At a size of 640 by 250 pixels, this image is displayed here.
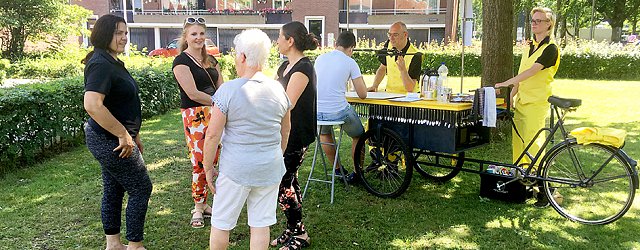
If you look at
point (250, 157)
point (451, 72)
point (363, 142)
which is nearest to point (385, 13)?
point (451, 72)

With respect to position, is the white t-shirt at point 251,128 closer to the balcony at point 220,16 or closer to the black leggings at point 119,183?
the black leggings at point 119,183

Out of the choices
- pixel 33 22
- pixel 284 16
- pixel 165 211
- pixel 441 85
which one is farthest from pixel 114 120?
pixel 284 16

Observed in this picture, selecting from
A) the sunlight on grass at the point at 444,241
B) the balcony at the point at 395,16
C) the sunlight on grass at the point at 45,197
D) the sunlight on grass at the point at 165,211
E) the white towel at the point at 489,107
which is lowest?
the sunlight on grass at the point at 444,241

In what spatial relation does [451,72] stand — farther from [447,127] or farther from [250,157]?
[250,157]

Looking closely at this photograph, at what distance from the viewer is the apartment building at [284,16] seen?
103 ft

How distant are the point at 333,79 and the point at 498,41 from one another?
3.10m

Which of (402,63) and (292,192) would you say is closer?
(292,192)

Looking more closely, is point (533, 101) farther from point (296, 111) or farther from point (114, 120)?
point (114, 120)

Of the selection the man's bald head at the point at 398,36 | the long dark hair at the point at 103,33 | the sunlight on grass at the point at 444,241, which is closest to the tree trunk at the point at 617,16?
the man's bald head at the point at 398,36

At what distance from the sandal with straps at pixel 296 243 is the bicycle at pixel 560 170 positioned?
3.98 feet

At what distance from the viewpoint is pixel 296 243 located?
358 centimetres

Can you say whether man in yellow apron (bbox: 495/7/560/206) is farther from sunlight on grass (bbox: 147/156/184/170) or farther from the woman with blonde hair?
sunlight on grass (bbox: 147/156/184/170)

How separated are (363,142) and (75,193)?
271 cm

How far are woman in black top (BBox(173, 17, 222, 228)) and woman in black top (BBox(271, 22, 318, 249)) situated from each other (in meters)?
0.61
